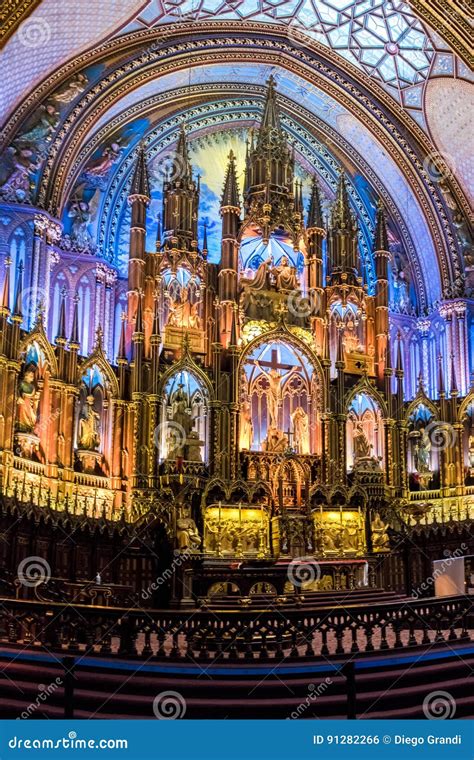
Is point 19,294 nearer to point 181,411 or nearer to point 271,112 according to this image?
point 181,411

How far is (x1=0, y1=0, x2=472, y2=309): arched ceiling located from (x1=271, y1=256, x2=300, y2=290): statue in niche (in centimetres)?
490

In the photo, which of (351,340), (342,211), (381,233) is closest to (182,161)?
(342,211)

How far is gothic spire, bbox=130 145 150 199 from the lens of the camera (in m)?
27.8

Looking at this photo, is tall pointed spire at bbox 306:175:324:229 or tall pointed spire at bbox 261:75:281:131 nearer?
tall pointed spire at bbox 306:175:324:229

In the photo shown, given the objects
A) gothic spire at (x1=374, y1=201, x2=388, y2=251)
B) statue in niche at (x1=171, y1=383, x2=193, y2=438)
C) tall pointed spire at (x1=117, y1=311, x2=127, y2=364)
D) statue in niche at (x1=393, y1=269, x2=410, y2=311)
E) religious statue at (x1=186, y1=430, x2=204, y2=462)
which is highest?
gothic spire at (x1=374, y1=201, x2=388, y2=251)

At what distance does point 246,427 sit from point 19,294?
8.32m

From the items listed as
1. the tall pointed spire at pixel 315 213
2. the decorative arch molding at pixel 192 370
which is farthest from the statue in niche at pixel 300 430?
the tall pointed spire at pixel 315 213

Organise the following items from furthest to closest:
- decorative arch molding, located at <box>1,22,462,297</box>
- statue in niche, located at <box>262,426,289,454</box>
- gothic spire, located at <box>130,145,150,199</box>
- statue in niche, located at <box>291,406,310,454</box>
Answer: decorative arch molding, located at <box>1,22,462,297</box>
gothic spire, located at <box>130,145,150,199</box>
statue in niche, located at <box>291,406,310,454</box>
statue in niche, located at <box>262,426,289,454</box>

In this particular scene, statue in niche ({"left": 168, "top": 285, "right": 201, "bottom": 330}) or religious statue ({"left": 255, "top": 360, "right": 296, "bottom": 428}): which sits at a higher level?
statue in niche ({"left": 168, "top": 285, "right": 201, "bottom": 330})

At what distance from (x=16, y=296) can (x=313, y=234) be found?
35.9 ft

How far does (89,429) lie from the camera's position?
949 inches

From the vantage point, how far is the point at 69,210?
90.3ft

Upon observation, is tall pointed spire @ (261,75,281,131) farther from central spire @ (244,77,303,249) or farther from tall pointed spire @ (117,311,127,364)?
tall pointed spire @ (117,311,127,364)

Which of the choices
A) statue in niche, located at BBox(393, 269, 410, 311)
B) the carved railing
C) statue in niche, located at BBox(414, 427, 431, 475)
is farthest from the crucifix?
the carved railing
